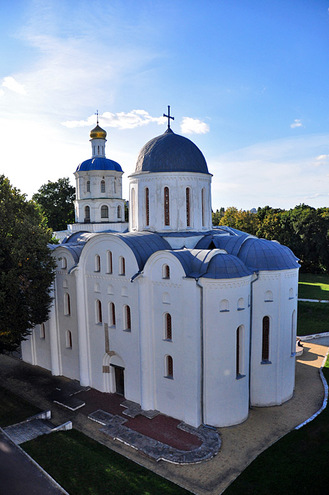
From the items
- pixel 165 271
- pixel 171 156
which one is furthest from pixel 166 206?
pixel 165 271

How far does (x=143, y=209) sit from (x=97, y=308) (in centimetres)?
581

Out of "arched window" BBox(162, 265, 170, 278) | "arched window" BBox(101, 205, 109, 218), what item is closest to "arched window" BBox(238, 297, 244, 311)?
"arched window" BBox(162, 265, 170, 278)

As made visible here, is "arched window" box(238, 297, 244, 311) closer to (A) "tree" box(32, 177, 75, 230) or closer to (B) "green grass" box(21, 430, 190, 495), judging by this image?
(B) "green grass" box(21, 430, 190, 495)

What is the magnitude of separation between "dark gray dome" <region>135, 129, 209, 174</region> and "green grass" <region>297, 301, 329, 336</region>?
16351mm

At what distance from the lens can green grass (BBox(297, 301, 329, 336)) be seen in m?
27.8

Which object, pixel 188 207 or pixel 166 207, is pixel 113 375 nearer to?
pixel 166 207

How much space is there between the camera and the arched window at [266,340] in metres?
16.7

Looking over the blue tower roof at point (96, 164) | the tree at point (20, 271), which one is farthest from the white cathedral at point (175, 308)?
the blue tower roof at point (96, 164)

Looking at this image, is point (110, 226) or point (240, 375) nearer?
point (240, 375)

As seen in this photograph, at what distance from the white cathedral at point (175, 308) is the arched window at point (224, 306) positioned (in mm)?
43

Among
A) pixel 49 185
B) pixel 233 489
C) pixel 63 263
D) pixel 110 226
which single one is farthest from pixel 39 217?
pixel 49 185

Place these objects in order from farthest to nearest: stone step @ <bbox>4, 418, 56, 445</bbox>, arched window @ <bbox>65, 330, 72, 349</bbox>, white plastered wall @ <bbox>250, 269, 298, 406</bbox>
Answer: arched window @ <bbox>65, 330, 72, 349</bbox> → white plastered wall @ <bbox>250, 269, 298, 406</bbox> → stone step @ <bbox>4, 418, 56, 445</bbox>

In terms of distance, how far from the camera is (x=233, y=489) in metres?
11.5

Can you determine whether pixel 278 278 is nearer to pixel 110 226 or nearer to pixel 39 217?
pixel 39 217
